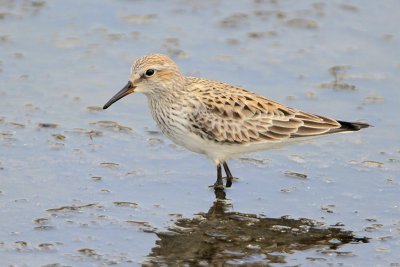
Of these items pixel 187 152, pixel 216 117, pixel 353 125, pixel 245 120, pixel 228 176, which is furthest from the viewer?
pixel 187 152

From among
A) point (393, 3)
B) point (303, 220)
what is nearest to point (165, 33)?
point (393, 3)

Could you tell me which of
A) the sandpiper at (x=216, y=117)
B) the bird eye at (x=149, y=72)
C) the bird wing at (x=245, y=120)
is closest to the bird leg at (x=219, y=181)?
the sandpiper at (x=216, y=117)

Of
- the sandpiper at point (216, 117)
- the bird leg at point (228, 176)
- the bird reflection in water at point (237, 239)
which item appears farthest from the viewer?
the bird leg at point (228, 176)

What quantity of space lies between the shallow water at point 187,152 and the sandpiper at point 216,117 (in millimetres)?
524

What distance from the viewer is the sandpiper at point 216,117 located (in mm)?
11492

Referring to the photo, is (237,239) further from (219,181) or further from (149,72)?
(149,72)

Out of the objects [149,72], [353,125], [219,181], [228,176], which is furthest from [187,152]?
[353,125]

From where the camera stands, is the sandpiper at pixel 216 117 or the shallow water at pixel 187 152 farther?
the sandpiper at pixel 216 117

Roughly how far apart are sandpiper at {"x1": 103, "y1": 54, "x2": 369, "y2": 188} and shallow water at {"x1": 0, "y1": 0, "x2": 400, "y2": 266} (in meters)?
0.52

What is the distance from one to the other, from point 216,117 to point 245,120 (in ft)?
1.27

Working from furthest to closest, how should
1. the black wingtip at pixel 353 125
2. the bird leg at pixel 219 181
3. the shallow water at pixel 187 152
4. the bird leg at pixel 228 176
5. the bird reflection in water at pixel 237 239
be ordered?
the bird leg at pixel 228 176 < the bird leg at pixel 219 181 < the black wingtip at pixel 353 125 < the shallow water at pixel 187 152 < the bird reflection in water at pixel 237 239

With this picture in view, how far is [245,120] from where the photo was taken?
461 inches

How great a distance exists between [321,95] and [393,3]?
127 inches

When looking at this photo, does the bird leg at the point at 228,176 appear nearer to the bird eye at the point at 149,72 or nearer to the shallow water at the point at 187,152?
the shallow water at the point at 187,152
